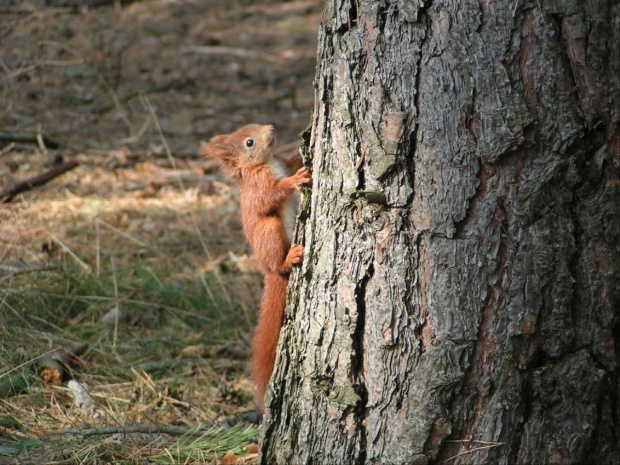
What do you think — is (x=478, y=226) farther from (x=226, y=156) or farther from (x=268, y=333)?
(x=226, y=156)

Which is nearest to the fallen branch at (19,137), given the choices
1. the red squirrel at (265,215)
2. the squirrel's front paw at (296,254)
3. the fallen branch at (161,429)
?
the red squirrel at (265,215)

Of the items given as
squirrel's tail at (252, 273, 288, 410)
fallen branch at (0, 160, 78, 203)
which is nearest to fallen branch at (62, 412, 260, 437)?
squirrel's tail at (252, 273, 288, 410)

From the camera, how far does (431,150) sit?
1.87 m

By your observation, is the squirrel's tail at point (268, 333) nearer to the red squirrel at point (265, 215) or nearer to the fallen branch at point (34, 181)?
the red squirrel at point (265, 215)

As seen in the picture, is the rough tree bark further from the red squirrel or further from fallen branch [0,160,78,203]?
fallen branch [0,160,78,203]

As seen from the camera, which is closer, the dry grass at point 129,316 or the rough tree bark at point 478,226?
the rough tree bark at point 478,226

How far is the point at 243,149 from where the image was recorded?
329 cm

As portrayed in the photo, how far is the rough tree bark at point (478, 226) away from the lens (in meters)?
1.79

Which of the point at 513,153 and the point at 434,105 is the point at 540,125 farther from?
the point at 434,105

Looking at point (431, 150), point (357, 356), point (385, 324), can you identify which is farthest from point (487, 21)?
point (357, 356)

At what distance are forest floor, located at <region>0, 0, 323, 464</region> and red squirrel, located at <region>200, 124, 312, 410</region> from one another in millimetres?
415

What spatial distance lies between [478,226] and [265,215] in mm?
1252

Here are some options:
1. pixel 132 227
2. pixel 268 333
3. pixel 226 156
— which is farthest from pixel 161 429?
pixel 132 227

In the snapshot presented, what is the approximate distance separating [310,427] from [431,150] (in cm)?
97
